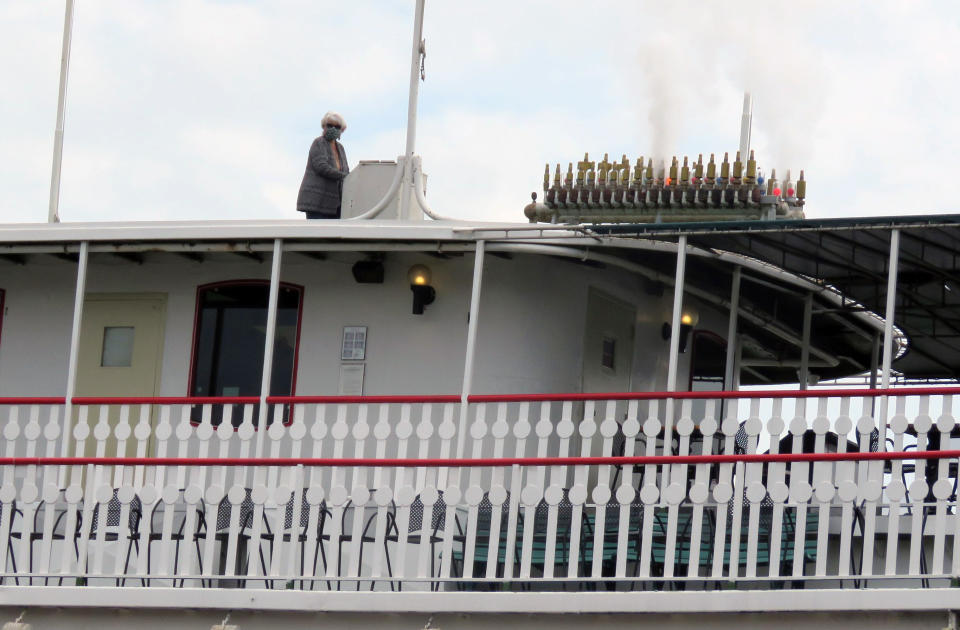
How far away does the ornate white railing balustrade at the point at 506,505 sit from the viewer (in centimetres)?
929

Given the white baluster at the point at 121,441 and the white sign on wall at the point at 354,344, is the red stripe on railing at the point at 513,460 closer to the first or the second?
the white baluster at the point at 121,441

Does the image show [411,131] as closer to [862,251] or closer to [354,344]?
[354,344]

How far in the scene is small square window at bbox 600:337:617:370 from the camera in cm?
1353

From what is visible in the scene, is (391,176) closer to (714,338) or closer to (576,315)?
(576,315)

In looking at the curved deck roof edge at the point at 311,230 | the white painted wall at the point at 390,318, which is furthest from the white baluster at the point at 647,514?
the white painted wall at the point at 390,318

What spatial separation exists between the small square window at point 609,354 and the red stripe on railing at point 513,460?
3.44 meters

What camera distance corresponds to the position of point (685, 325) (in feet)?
48.0

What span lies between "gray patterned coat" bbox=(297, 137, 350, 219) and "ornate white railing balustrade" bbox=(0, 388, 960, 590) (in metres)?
2.53

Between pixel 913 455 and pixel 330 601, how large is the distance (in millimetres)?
3655

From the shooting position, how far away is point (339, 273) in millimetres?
13312

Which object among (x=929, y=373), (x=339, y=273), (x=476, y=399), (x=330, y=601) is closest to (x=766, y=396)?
(x=476, y=399)

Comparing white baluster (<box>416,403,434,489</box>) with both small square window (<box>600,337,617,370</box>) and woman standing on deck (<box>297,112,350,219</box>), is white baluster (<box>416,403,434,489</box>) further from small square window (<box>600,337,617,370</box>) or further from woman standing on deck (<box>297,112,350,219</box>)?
woman standing on deck (<box>297,112,350,219</box>)

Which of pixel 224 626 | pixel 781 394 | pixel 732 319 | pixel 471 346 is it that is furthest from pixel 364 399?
pixel 732 319

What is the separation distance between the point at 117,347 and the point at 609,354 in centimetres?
425
